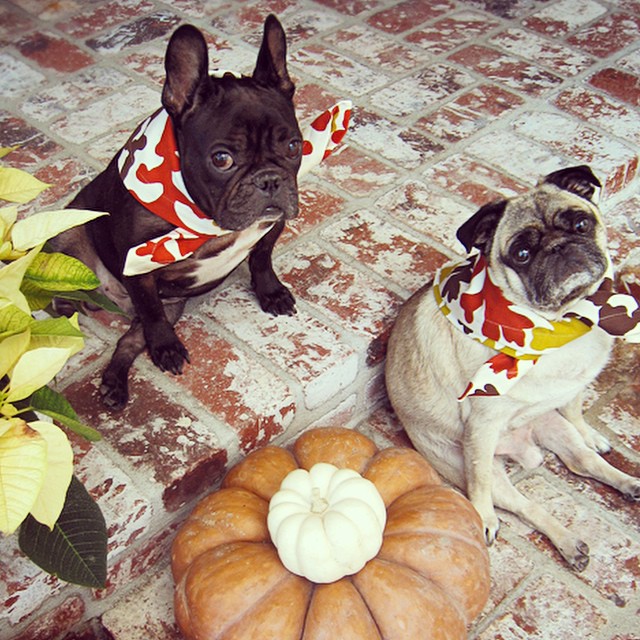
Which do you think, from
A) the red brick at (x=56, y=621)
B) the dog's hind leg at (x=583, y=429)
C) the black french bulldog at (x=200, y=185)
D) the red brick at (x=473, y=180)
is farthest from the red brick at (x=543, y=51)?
the red brick at (x=56, y=621)

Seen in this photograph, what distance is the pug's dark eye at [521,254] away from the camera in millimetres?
1817

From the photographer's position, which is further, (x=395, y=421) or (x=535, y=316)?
(x=395, y=421)

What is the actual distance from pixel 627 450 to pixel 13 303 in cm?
176

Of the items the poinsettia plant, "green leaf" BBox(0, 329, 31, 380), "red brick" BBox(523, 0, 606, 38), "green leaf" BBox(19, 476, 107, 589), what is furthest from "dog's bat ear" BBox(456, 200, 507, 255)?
"red brick" BBox(523, 0, 606, 38)

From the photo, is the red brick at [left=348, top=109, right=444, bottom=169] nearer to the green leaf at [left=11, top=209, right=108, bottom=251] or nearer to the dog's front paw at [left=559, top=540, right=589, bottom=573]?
the dog's front paw at [left=559, top=540, right=589, bottom=573]

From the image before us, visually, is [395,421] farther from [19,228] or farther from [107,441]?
[19,228]

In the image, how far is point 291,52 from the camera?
3336 millimetres

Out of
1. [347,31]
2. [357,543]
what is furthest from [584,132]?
[357,543]

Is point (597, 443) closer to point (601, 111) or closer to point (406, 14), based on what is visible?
point (601, 111)

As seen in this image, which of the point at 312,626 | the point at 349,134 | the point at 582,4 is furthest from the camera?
the point at 582,4

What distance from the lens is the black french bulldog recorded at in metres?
1.79

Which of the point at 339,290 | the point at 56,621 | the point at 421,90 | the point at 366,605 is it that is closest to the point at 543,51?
the point at 421,90

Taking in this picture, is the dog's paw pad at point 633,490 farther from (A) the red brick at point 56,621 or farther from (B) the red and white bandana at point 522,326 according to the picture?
(A) the red brick at point 56,621

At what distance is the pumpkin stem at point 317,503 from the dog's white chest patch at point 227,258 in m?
0.62
